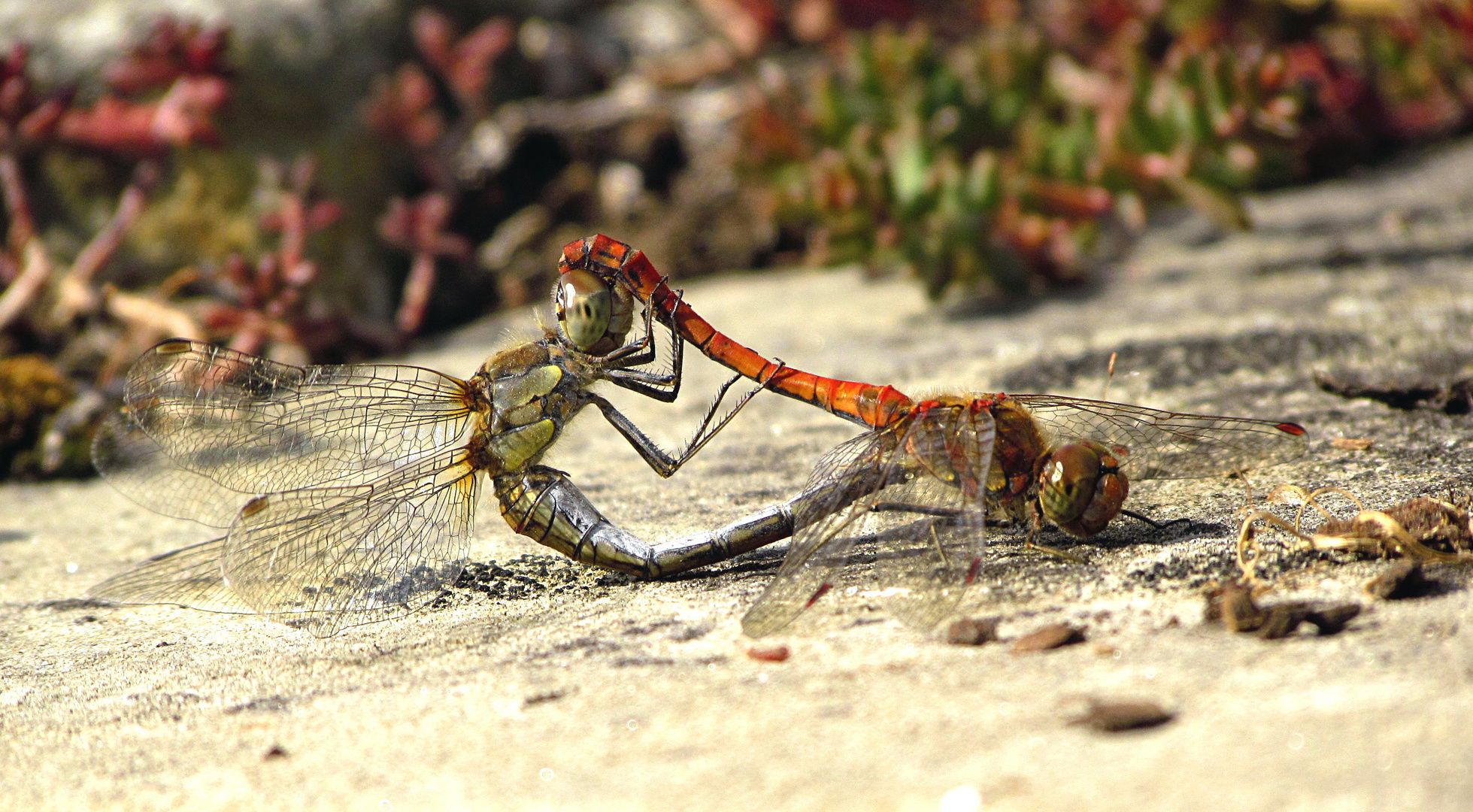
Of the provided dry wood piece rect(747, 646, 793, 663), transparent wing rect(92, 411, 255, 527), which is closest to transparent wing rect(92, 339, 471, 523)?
transparent wing rect(92, 411, 255, 527)

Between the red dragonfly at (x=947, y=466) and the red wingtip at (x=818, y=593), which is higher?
the red dragonfly at (x=947, y=466)

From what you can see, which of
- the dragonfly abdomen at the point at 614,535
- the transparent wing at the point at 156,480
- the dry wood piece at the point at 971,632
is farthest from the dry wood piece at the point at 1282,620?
the transparent wing at the point at 156,480

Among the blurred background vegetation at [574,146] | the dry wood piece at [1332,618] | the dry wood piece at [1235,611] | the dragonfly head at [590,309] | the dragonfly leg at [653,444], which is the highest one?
the blurred background vegetation at [574,146]

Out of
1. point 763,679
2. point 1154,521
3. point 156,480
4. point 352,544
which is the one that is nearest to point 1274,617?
point 1154,521

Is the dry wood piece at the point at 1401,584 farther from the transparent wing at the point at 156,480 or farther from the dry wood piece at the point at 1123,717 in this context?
the transparent wing at the point at 156,480

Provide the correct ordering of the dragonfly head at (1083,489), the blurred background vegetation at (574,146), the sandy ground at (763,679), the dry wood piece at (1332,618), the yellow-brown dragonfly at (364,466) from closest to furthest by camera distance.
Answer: the sandy ground at (763,679), the dry wood piece at (1332,618), the dragonfly head at (1083,489), the yellow-brown dragonfly at (364,466), the blurred background vegetation at (574,146)

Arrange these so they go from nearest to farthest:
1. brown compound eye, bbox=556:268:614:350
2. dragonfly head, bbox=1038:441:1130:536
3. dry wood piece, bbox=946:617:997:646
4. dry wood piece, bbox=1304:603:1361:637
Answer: dry wood piece, bbox=1304:603:1361:637 < dry wood piece, bbox=946:617:997:646 < dragonfly head, bbox=1038:441:1130:536 < brown compound eye, bbox=556:268:614:350

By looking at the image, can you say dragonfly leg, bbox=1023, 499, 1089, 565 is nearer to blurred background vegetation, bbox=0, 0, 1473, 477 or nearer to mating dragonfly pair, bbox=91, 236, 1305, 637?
mating dragonfly pair, bbox=91, 236, 1305, 637
